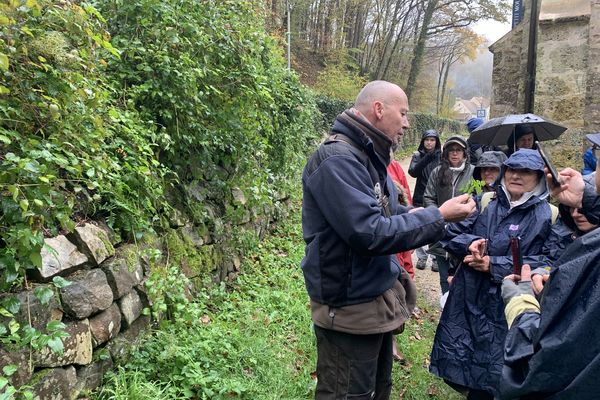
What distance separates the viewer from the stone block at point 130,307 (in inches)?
114

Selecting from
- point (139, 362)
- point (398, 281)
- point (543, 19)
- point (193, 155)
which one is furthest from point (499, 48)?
point (139, 362)

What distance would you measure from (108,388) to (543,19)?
31.4ft

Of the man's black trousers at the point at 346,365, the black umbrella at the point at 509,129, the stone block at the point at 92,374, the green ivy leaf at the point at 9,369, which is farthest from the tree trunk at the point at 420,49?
the green ivy leaf at the point at 9,369

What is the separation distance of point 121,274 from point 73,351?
23.9 inches

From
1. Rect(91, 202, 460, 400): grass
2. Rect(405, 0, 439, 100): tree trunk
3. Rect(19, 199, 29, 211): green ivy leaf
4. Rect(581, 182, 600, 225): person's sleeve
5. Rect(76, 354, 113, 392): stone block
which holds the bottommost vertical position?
Rect(91, 202, 460, 400): grass

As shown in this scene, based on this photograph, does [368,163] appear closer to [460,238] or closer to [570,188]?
[570,188]

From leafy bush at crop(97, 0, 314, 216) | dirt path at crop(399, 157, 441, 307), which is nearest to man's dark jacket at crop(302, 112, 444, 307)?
leafy bush at crop(97, 0, 314, 216)

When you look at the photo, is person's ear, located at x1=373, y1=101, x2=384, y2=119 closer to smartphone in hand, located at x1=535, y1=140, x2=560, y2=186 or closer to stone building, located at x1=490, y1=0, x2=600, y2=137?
smartphone in hand, located at x1=535, y1=140, x2=560, y2=186

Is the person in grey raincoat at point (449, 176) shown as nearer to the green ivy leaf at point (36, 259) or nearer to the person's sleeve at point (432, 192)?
the person's sleeve at point (432, 192)

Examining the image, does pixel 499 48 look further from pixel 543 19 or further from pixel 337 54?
pixel 337 54

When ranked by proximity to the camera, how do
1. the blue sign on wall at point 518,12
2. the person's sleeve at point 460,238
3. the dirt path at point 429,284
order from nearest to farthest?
1. the person's sleeve at point 460,238
2. the dirt path at point 429,284
3. the blue sign on wall at point 518,12

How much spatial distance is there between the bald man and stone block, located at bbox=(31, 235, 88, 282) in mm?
→ 1333

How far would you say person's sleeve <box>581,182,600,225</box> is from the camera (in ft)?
7.56

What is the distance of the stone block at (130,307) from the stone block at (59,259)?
42 cm
